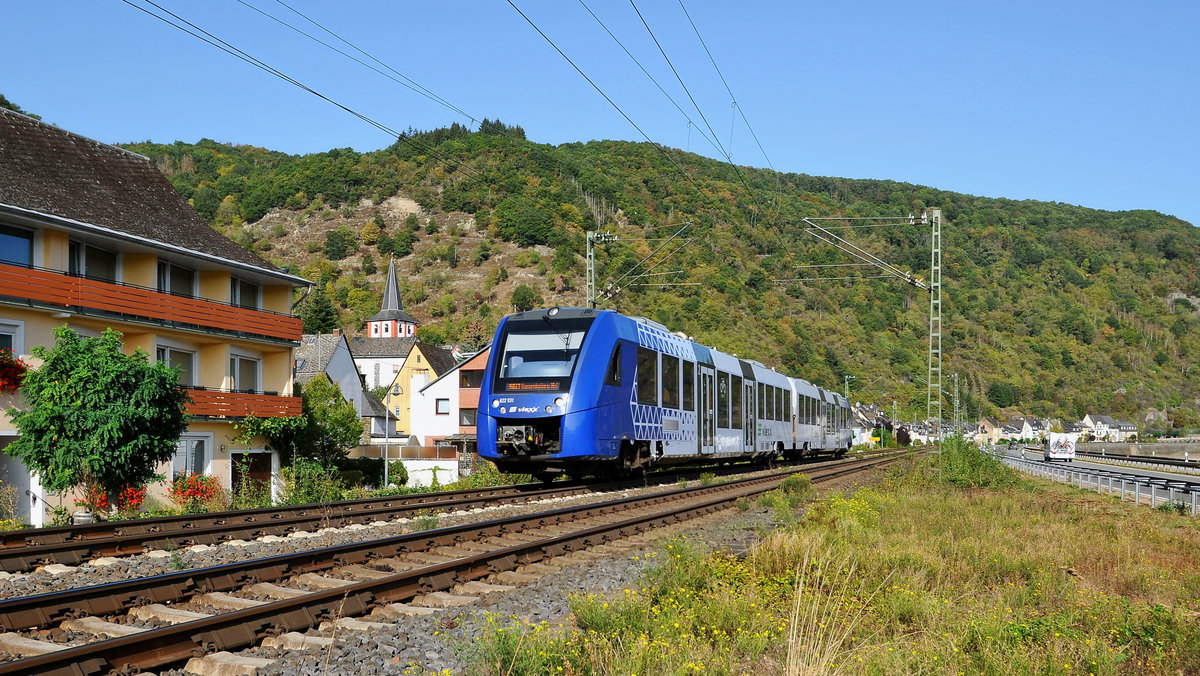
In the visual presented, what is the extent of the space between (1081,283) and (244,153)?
15181 cm

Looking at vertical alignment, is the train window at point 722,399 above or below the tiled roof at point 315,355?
below

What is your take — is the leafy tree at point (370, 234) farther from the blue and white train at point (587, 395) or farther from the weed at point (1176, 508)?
the weed at point (1176, 508)

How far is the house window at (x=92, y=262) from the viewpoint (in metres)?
26.6

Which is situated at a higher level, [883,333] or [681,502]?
[883,333]

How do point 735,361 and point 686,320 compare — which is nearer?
point 735,361

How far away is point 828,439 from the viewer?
155 feet

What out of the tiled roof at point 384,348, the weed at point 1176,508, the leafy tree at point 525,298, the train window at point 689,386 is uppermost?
the leafy tree at point 525,298

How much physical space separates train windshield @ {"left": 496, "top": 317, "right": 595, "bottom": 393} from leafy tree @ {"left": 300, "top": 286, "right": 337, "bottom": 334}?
10656 cm

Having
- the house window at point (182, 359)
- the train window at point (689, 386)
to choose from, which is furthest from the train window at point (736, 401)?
the house window at point (182, 359)

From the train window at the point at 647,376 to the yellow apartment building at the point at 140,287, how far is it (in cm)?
1192

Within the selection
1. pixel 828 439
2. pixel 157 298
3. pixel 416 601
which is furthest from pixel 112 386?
pixel 828 439

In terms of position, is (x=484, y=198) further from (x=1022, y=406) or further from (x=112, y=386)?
(x=112, y=386)

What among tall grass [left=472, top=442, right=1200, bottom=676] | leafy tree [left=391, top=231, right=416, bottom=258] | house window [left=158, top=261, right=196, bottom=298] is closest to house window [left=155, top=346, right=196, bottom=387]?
house window [left=158, top=261, right=196, bottom=298]

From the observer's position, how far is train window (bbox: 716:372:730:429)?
26.2m
